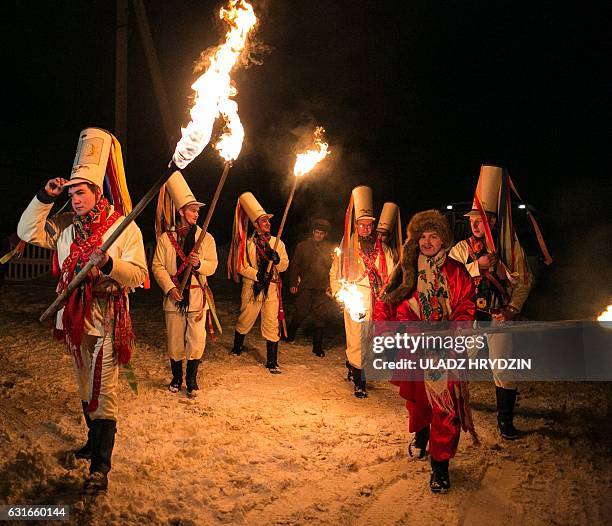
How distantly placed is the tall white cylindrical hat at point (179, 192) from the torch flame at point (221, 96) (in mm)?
1277

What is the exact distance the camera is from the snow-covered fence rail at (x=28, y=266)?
15586mm

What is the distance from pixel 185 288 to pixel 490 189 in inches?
141

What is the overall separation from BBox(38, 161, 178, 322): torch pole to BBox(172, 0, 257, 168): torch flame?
117mm

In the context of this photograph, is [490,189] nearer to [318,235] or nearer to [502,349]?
[502,349]

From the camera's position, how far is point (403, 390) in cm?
434

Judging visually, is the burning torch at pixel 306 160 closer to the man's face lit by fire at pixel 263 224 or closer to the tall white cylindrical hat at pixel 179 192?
the man's face lit by fire at pixel 263 224

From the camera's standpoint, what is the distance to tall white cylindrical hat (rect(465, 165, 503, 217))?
542cm

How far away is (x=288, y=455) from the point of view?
4.74 m

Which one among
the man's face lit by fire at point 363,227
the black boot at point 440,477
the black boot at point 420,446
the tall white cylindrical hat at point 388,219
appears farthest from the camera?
the tall white cylindrical hat at point 388,219

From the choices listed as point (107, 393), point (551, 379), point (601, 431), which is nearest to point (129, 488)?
point (107, 393)

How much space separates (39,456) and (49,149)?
1875cm

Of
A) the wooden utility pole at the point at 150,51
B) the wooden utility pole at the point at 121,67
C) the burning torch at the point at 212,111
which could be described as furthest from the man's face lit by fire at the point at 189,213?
the wooden utility pole at the point at 121,67

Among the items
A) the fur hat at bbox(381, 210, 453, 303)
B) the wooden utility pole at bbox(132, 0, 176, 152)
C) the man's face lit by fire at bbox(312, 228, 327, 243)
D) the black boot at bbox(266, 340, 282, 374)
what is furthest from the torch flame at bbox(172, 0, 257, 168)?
the wooden utility pole at bbox(132, 0, 176, 152)

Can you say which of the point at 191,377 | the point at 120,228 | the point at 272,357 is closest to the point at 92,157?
the point at 120,228
